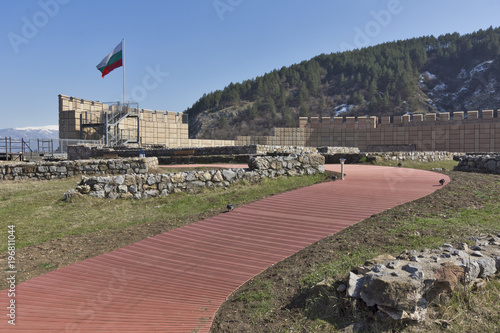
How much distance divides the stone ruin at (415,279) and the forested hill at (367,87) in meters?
81.5

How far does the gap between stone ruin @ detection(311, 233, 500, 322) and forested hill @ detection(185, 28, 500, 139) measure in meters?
81.5

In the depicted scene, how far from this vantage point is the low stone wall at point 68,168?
1387cm

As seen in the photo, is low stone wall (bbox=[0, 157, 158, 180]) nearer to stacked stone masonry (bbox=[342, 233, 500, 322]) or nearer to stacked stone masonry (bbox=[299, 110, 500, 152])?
stacked stone masonry (bbox=[342, 233, 500, 322])

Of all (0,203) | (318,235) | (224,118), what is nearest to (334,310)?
(318,235)

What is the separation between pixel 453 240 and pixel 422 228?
30.6 inches

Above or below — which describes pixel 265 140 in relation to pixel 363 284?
above

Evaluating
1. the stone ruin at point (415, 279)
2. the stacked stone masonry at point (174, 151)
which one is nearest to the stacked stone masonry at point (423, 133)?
the stacked stone masonry at point (174, 151)

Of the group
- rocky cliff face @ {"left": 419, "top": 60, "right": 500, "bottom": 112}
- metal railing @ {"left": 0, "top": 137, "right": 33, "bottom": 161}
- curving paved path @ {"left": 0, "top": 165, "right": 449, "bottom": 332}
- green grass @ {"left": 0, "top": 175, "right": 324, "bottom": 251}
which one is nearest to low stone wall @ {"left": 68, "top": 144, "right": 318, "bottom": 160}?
metal railing @ {"left": 0, "top": 137, "right": 33, "bottom": 161}

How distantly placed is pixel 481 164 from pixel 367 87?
9537cm

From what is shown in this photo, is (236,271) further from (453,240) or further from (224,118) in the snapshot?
(224,118)

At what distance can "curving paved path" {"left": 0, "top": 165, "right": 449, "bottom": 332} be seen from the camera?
3.67 m

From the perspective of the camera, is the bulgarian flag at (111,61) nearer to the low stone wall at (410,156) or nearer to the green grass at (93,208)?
the green grass at (93,208)

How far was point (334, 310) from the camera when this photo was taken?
11.0 feet

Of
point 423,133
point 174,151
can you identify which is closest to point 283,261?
point 174,151
